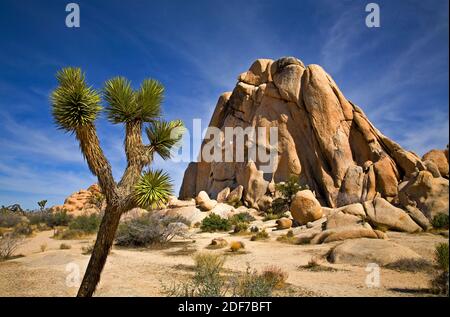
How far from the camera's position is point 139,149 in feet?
22.4

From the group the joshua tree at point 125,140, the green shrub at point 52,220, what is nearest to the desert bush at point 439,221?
the joshua tree at point 125,140

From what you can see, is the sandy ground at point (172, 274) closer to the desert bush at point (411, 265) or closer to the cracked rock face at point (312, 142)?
the desert bush at point (411, 265)

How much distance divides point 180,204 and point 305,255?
2531cm

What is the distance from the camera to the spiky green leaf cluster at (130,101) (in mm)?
6988

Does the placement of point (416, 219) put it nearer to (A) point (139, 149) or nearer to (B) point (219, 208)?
(A) point (139, 149)

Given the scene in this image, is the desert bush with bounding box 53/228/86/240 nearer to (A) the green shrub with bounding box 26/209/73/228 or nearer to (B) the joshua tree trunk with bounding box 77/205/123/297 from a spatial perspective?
(A) the green shrub with bounding box 26/209/73/228

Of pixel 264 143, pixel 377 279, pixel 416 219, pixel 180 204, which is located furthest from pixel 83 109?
pixel 264 143

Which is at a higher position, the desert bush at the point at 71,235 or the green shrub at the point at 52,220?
the green shrub at the point at 52,220

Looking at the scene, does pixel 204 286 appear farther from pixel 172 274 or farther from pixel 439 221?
pixel 439 221

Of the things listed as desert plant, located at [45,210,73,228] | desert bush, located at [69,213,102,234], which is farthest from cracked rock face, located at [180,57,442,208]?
desert plant, located at [45,210,73,228]

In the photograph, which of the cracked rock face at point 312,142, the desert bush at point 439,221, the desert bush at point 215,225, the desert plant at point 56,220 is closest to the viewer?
the desert bush at point 439,221

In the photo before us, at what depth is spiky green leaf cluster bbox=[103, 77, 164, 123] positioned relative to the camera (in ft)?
22.9

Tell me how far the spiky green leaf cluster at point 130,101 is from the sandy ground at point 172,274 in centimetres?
379

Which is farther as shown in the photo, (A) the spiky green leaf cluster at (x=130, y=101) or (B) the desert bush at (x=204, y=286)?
(A) the spiky green leaf cluster at (x=130, y=101)
